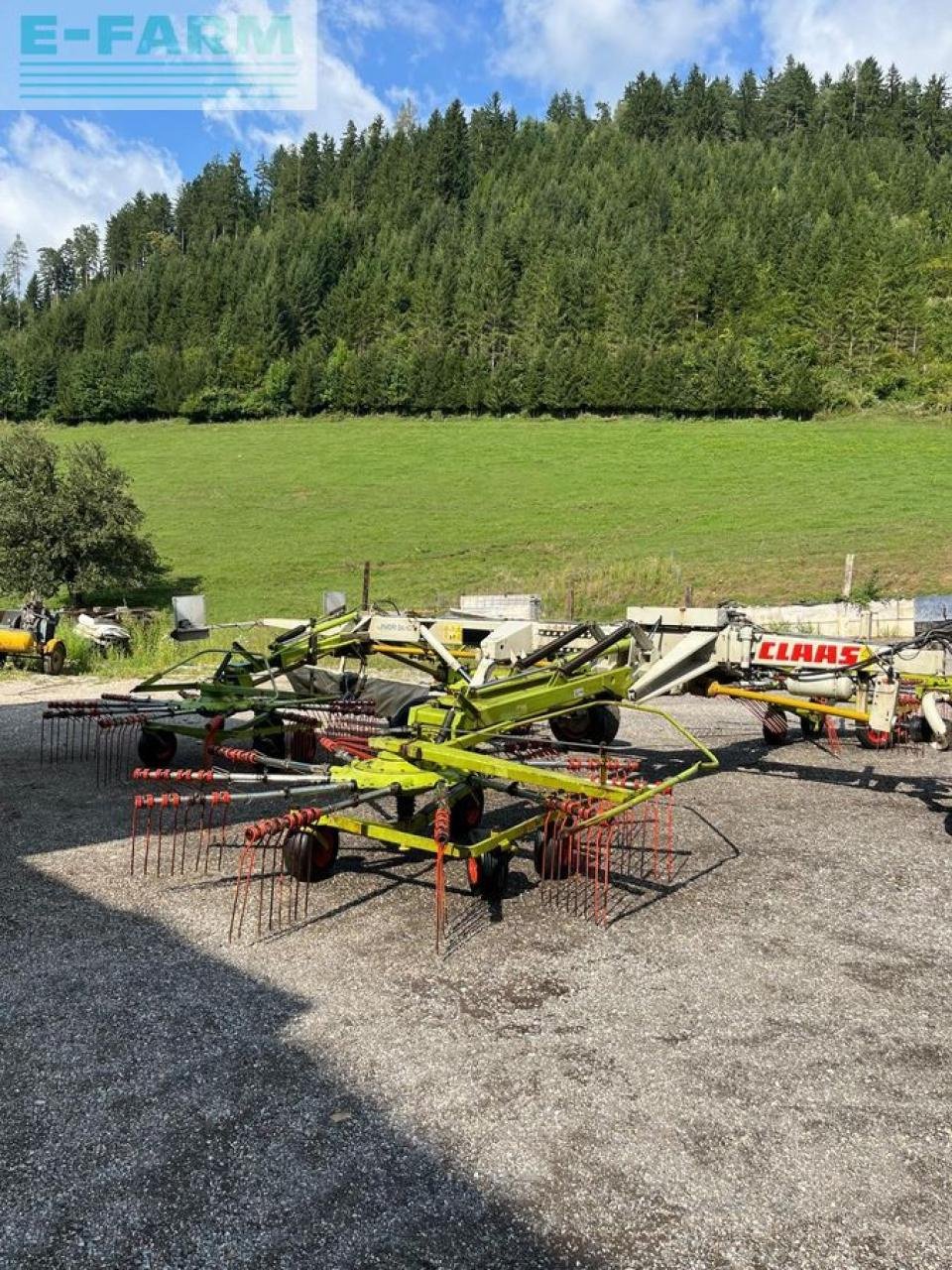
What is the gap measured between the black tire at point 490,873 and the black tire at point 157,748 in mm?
4950

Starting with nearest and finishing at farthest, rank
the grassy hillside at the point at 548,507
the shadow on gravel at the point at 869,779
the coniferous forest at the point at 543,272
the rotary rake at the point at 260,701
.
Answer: the shadow on gravel at the point at 869,779, the rotary rake at the point at 260,701, the grassy hillside at the point at 548,507, the coniferous forest at the point at 543,272

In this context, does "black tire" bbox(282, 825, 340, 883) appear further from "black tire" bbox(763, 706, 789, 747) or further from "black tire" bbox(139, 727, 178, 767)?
"black tire" bbox(763, 706, 789, 747)

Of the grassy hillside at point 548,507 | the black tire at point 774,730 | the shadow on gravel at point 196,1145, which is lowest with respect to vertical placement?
the shadow on gravel at point 196,1145

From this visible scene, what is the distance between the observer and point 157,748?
10344 millimetres

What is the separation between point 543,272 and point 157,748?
84770 mm

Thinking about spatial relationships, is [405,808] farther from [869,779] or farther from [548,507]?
[548,507]

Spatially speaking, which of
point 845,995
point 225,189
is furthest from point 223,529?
point 225,189

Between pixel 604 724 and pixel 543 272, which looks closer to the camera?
pixel 604 724

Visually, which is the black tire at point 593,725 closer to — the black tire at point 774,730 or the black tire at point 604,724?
the black tire at point 604,724

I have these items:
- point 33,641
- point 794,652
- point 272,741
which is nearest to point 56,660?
point 33,641

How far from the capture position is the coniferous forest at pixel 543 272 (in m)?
70.1

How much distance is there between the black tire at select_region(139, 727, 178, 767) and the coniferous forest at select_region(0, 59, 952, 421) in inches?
2330

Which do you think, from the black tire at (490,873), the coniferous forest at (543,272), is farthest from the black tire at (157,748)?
the coniferous forest at (543,272)

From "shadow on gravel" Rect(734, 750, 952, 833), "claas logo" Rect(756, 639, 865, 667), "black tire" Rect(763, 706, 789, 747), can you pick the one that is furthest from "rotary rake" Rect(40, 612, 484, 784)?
"black tire" Rect(763, 706, 789, 747)
